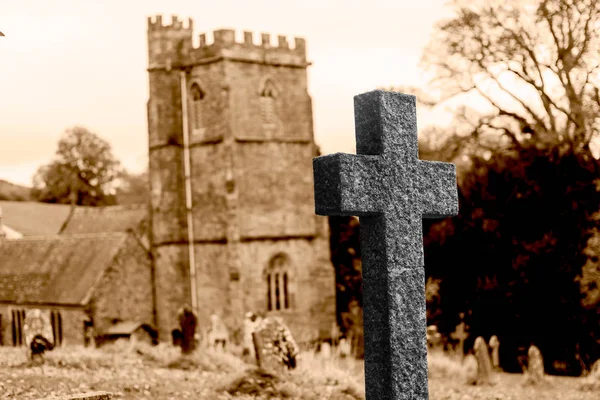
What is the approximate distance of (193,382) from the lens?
11.6m

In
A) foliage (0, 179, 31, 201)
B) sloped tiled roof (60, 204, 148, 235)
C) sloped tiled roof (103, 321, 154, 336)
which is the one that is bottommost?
sloped tiled roof (103, 321, 154, 336)

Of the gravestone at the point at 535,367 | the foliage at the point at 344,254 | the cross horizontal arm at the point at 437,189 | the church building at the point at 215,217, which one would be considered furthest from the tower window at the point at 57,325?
the cross horizontal arm at the point at 437,189

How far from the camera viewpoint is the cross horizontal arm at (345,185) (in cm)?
535

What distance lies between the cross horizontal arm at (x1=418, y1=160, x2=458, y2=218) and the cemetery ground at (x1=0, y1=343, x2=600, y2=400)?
14.4 feet

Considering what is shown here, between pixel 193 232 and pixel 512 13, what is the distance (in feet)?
47.7

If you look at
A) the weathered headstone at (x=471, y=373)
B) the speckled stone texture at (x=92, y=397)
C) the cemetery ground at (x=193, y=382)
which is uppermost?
the speckled stone texture at (x=92, y=397)

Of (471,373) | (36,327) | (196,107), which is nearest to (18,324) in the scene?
(196,107)

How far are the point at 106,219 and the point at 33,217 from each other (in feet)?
21.6

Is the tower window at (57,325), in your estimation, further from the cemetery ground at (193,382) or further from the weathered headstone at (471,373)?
the weathered headstone at (471,373)

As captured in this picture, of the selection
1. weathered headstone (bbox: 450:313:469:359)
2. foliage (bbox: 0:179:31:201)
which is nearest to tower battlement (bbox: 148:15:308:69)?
weathered headstone (bbox: 450:313:469:359)

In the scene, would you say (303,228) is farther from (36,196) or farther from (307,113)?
(36,196)

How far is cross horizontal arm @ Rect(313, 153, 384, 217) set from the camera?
535cm

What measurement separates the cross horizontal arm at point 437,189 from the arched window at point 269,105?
2531 centimetres

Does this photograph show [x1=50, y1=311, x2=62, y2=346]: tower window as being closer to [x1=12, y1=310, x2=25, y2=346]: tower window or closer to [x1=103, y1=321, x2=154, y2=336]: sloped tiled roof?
[x1=103, y1=321, x2=154, y2=336]: sloped tiled roof
